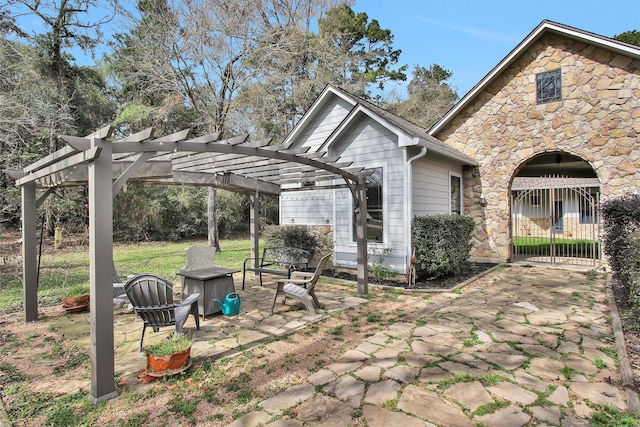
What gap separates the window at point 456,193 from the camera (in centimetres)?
1040

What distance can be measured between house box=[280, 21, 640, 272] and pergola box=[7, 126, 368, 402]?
162 centimetres

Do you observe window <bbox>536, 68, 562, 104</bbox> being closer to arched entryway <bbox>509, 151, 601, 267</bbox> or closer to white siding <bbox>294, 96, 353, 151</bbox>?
white siding <bbox>294, 96, 353, 151</bbox>

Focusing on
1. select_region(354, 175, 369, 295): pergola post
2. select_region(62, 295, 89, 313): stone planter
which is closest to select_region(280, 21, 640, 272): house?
select_region(354, 175, 369, 295): pergola post

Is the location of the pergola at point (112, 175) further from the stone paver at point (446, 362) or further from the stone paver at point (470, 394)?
the stone paver at point (470, 394)

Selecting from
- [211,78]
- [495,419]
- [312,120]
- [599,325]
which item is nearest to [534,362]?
[495,419]

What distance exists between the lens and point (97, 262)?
314cm

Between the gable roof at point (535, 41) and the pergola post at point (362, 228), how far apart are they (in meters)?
6.16

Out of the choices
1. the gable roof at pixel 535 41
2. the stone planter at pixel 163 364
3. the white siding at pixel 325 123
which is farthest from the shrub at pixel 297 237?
the stone planter at pixel 163 364

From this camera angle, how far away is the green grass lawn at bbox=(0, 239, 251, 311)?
24.0ft

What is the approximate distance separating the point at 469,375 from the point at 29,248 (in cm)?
635

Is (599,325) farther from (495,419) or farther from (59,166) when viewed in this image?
(59,166)

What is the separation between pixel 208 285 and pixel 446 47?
16.5m

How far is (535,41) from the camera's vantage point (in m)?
9.91

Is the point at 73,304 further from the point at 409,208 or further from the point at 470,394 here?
the point at 409,208
